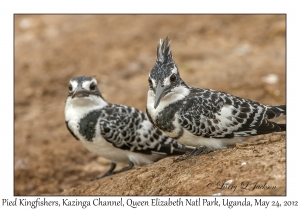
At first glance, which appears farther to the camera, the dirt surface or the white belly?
the white belly

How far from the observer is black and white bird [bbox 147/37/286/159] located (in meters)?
6.34

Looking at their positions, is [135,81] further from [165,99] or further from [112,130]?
[165,99]

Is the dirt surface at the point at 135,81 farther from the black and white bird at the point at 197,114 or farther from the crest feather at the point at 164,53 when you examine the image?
the crest feather at the point at 164,53

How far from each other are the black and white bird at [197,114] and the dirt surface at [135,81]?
0.21 meters

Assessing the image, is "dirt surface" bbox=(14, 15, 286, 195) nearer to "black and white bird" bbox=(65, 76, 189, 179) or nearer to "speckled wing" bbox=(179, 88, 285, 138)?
Answer: "speckled wing" bbox=(179, 88, 285, 138)

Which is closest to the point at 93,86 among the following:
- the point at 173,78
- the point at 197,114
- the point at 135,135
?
the point at 135,135

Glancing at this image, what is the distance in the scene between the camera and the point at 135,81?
13.6m

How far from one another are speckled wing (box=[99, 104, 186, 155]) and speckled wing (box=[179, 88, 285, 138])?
4.70 feet

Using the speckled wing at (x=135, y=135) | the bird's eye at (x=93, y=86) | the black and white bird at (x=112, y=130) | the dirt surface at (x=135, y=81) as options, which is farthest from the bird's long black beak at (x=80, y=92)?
the dirt surface at (x=135, y=81)

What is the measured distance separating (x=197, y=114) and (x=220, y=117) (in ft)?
1.06

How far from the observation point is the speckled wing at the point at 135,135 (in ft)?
25.2

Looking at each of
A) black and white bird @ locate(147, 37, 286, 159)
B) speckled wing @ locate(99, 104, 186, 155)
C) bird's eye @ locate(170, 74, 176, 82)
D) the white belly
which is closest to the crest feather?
black and white bird @ locate(147, 37, 286, 159)
